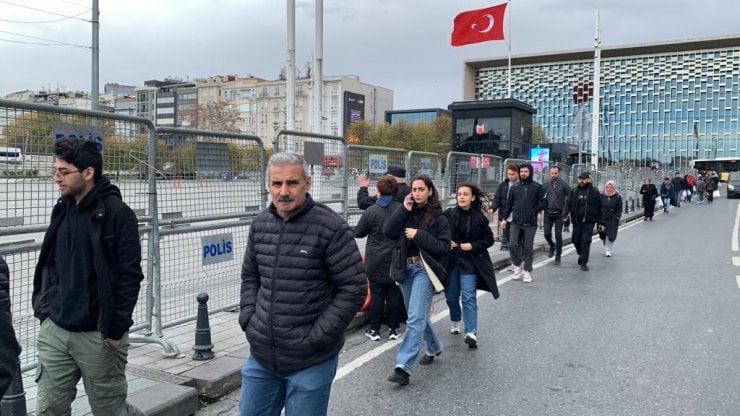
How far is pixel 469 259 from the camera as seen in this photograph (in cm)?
600

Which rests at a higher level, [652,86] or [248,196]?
[652,86]

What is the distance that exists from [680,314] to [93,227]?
703cm

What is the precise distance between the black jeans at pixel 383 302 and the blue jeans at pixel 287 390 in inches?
126

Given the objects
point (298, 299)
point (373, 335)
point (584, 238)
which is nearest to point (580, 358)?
point (373, 335)

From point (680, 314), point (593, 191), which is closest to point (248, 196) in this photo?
point (680, 314)

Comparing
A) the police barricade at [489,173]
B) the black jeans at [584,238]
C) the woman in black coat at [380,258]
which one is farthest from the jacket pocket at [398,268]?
the police barricade at [489,173]

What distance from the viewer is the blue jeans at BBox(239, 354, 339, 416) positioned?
2.78 metres

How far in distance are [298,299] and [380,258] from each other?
3221 millimetres

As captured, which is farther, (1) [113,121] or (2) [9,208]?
(1) [113,121]

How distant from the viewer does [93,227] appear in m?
A: 2.96

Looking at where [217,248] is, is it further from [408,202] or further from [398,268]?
[408,202]

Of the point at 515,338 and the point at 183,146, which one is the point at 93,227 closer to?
the point at 183,146

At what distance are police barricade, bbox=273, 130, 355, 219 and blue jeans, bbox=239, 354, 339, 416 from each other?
4.28 metres

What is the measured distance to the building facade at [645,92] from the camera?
9475 centimetres
